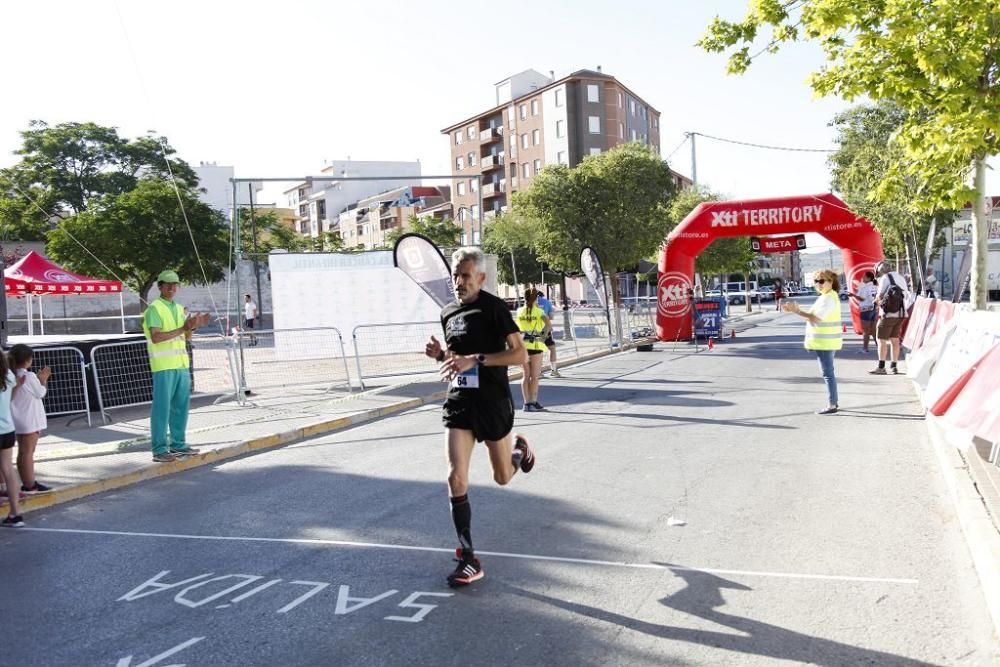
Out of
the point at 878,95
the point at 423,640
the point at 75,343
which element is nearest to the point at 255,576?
the point at 423,640

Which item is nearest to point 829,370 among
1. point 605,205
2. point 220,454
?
point 220,454

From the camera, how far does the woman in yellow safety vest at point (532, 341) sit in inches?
440

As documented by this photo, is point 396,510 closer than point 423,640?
No

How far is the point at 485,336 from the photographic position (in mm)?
4688

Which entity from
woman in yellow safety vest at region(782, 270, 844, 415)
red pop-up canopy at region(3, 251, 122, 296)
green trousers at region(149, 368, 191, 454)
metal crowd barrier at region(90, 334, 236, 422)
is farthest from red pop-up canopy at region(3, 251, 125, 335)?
woman in yellow safety vest at region(782, 270, 844, 415)

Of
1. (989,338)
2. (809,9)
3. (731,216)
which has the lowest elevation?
(989,338)

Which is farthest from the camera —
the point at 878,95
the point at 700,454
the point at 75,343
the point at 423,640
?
the point at 75,343

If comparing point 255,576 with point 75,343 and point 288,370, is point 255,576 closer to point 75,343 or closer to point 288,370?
point 75,343

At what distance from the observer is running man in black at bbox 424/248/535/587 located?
4605mm

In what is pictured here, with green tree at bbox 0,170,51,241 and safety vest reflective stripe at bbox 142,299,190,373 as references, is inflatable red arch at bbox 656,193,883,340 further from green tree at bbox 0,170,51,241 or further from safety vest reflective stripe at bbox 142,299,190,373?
green tree at bbox 0,170,51,241

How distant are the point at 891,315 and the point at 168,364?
1142 centimetres

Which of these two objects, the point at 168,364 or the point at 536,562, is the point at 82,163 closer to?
the point at 168,364

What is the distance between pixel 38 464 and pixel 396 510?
15.2ft

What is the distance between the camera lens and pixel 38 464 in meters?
8.45
